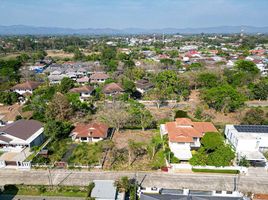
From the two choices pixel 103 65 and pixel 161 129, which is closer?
pixel 161 129

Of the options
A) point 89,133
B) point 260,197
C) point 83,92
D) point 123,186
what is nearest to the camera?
point 123,186

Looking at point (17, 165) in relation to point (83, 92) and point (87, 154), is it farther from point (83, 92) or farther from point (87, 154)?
point (83, 92)

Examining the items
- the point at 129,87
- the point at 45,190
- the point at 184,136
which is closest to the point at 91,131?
the point at 45,190

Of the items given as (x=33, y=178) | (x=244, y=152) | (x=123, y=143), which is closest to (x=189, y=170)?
(x=244, y=152)

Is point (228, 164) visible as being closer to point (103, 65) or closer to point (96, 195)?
point (96, 195)

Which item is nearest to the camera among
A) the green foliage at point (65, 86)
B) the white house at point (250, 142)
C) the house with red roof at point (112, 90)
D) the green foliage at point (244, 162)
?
the green foliage at point (244, 162)

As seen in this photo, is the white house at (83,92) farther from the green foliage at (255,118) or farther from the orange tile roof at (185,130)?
the green foliage at (255,118)

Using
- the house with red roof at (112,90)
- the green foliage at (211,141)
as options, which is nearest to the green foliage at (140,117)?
the green foliage at (211,141)
